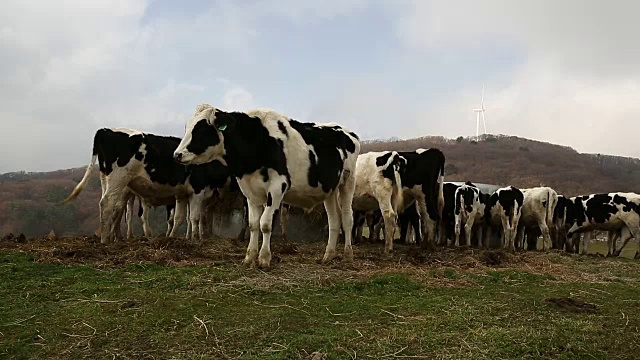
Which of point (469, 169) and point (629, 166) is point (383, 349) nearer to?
point (469, 169)

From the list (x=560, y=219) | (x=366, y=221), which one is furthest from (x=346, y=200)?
(x=560, y=219)

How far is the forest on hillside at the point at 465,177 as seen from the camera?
23355mm

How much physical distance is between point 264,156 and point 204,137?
1.08m

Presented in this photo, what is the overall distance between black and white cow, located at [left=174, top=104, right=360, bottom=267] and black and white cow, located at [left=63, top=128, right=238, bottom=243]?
13.2 feet

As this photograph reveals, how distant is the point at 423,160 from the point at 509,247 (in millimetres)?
6477

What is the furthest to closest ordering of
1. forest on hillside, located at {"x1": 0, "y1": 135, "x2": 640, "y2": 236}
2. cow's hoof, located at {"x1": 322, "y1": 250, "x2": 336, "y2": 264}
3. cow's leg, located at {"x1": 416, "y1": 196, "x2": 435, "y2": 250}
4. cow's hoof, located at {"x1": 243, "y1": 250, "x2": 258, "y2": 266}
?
forest on hillside, located at {"x1": 0, "y1": 135, "x2": 640, "y2": 236} < cow's leg, located at {"x1": 416, "y1": 196, "x2": 435, "y2": 250} < cow's hoof, located at {"x1": 322, "y1": 250, "x2": 336, "y2": 264} < cow's hoof, located at {"x1": 243, "y1": 250, "x2": 258, "y2": 266}

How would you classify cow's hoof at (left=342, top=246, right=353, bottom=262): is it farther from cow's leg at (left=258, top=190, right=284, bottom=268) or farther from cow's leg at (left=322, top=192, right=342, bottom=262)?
cow's leg at (left=258, top=190, right=284, bottom=268)

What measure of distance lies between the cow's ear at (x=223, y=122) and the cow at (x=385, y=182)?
5.25 meters

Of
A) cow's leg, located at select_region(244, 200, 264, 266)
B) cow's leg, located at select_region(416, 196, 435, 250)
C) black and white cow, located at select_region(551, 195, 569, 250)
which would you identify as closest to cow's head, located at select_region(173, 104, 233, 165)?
cow's leg, located at select_region(244, 200, 264, 266)

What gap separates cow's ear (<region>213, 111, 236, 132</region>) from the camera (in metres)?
8.94

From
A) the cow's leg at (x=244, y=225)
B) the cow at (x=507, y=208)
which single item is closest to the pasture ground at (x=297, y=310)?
the cow's leg at (x=244, y=225)

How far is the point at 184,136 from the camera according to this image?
9133 mm

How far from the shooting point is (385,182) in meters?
13.5

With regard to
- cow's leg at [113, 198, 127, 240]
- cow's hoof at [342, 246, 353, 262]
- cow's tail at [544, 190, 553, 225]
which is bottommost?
cow's hoof at [342, 246, 353, 262]
